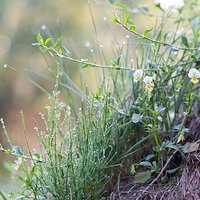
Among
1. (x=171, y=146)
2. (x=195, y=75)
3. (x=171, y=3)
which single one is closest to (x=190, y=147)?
(x=171, y=146)

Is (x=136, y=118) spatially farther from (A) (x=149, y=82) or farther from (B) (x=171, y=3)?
(B) (x=171, y=3)

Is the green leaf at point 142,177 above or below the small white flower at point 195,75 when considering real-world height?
below

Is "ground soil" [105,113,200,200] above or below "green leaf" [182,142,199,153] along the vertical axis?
below

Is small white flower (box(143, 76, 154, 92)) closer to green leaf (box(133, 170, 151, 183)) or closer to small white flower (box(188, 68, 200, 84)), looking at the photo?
small white flower (box(188, 68, 200, 84))

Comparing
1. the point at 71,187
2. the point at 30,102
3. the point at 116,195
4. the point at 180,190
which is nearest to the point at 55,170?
the point at 71,187

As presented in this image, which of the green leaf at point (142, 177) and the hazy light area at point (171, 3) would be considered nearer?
the green leaf at point (142, 177)

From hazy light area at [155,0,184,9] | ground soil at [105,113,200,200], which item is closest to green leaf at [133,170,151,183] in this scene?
ground soil at [105,113,200,200]

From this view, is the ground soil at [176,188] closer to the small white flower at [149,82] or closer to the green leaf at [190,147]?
the green leaf at [190,147]

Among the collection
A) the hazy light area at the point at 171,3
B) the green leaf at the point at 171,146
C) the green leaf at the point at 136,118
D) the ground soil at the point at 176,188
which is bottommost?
the ground soil at the point at 176,188

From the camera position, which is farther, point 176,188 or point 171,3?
point 171,3

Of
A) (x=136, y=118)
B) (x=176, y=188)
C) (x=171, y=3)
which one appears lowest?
(x=176, y=188)

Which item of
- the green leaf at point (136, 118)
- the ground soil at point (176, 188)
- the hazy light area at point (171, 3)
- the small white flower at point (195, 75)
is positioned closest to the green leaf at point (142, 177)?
the ground soil at point (176, 188)
